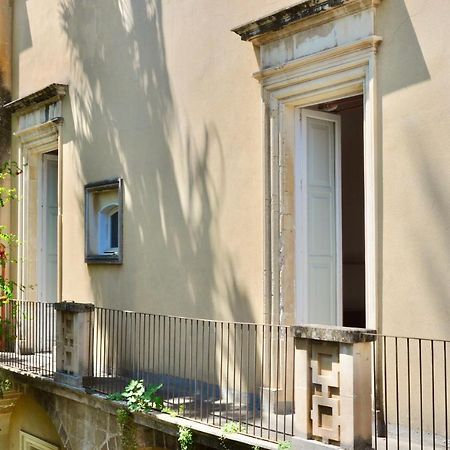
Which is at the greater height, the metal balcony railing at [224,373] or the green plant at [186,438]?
the metal balcony railing at [224,373]

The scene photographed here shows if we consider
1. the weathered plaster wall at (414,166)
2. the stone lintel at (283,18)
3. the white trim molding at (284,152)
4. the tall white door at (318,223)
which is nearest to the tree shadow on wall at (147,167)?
the white trim molding at (284,152)

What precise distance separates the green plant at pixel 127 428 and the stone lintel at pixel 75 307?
1.70 m

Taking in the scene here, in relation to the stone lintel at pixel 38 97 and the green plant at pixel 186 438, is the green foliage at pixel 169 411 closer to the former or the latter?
the green plant at pixel 186 438

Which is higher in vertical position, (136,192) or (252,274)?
(136,192)

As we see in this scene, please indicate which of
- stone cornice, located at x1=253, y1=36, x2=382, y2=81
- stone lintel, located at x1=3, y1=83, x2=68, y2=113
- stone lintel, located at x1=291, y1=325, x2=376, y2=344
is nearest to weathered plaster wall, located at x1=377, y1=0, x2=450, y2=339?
stone cornice, located at x1=253, y1=36, x2=382, y2=81

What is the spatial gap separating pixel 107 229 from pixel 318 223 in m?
4.56

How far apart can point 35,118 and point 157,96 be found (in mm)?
4074

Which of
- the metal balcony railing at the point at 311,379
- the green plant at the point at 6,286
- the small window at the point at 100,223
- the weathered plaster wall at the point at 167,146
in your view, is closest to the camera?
the metal balcony railing at the point at 311,379

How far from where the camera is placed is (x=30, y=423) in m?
12.5

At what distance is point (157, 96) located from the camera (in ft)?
35.1

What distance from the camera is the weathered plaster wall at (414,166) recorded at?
6.81 m

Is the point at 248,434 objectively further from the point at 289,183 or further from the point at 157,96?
the point at 157,96

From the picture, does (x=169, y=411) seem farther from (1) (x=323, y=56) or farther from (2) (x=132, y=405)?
(1) (x=323, y=56)

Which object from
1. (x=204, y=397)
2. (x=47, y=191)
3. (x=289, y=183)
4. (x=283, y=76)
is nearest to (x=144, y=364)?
(x=204, y=397)
